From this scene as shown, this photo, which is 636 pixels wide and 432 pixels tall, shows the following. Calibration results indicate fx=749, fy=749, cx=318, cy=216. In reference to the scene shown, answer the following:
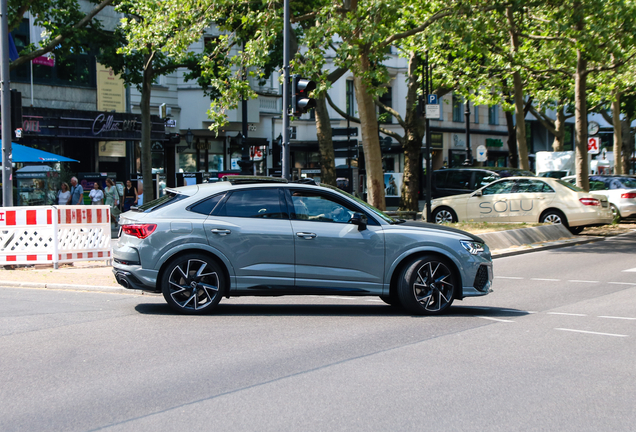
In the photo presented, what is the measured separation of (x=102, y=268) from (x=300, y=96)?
5.19 meters

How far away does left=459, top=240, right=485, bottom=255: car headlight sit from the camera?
9000 mm

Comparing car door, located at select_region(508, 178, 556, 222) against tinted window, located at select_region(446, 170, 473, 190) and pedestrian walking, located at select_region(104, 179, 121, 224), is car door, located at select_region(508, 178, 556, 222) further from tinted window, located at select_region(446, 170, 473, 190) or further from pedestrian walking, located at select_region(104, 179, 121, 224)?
pedestrian walking, located at select_region(104, 179, 121, 224)

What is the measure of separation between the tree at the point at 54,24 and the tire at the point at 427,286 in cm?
1616

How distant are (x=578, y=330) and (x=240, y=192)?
4154 millimetres

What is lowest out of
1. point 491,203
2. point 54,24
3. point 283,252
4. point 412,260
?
point 412,260

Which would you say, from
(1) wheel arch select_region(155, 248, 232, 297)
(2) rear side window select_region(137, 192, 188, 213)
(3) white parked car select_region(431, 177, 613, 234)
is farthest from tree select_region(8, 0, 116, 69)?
(1) wheel arch select_region(155, 248, 232, 297)

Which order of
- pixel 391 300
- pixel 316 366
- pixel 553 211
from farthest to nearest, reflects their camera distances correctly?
pixel 553 211 → pixel 391 300 → pixel 316 366

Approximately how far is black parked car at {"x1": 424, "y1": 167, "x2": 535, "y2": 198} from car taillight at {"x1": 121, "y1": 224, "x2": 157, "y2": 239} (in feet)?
58.4

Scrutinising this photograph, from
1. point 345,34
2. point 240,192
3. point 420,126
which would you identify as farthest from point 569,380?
point 420,126

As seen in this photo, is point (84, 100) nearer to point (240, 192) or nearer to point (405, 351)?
point (240, 192)

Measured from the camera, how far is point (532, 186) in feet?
69.3

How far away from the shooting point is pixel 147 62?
2553cm

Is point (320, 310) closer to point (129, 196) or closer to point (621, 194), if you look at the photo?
point (129, 196)

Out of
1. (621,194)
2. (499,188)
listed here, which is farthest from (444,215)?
(621,194)
